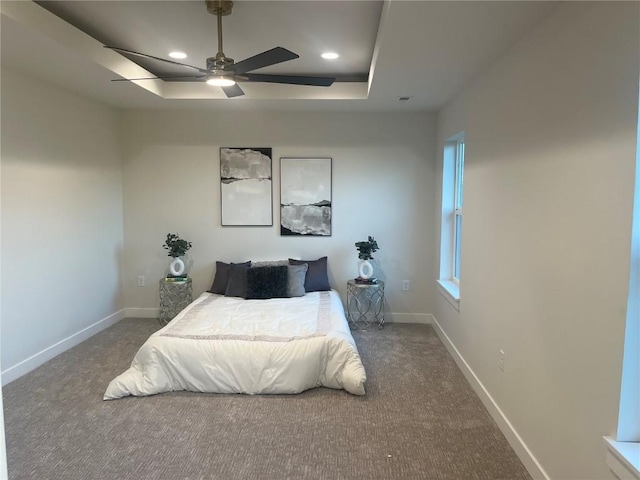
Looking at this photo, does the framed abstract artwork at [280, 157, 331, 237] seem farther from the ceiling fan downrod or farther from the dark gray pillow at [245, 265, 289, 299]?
the ceiling fan downrod

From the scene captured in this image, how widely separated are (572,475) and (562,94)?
172cm

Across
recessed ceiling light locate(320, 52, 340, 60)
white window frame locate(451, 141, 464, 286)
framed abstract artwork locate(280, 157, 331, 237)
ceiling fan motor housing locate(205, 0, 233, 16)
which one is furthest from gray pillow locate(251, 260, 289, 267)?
ceiling fan motor housing locate(205, 0, 233, 16)

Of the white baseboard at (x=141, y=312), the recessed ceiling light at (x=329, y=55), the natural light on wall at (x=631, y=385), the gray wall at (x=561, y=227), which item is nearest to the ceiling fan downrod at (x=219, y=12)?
the recessed ceiling light at (x=329, y=55)

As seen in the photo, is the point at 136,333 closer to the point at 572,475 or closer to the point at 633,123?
→ the point at 572,475

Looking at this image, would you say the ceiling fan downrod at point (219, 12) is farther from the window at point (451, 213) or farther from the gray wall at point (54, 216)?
the window at point (451, 213)

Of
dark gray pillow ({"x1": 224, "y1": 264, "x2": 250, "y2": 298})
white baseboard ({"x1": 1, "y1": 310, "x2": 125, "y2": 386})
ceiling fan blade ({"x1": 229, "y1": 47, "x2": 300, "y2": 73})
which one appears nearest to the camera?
ceiling fan blade ({"x1": 229, "y1": 47, "x2": 300, "y2": 73})

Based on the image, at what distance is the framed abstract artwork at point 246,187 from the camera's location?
4832 mm

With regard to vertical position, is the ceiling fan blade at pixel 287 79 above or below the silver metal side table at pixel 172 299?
above

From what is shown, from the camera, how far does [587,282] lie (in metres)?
1.78

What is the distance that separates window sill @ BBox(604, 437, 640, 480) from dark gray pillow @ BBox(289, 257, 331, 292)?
129 inches

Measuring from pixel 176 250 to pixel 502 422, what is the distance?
352 centimetres

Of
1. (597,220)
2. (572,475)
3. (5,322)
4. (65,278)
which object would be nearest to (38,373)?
(5,322)

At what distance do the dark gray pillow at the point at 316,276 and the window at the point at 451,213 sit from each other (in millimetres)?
1238

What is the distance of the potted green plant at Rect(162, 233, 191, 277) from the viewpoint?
183 inches
